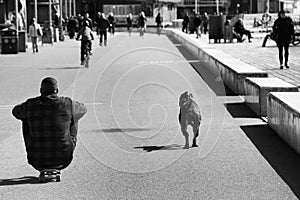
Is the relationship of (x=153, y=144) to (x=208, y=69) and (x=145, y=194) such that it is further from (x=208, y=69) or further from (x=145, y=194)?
(x=208, y=69)

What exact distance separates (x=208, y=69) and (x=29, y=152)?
17524 mm

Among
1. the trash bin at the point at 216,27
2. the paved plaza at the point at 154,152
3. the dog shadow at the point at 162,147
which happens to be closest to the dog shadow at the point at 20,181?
the paved plaza at the point at 154,152

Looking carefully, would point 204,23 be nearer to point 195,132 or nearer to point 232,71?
point 232,71

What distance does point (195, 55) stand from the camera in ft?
108

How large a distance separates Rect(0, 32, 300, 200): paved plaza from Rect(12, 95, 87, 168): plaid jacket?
1.09 ft

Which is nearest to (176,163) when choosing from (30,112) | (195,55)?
(30,112)

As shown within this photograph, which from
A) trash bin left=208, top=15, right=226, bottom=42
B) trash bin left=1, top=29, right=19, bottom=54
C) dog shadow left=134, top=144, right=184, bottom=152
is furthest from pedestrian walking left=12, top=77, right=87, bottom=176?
trash bin left=208, top=15, right=226, bottom=42

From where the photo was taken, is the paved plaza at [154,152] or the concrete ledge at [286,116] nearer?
the paved plaza at [154,152]

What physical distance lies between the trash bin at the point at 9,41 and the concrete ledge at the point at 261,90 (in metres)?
22.7

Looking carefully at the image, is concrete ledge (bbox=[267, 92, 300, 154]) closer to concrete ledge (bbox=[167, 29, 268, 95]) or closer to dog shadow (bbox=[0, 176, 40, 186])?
dog shadow (bbox=[0, 176, 40, 186])

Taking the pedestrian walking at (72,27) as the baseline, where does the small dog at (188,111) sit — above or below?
below

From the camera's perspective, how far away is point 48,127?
873 cm

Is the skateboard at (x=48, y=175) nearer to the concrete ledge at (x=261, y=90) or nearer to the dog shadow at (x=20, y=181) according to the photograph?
the dog shadow at (x=20, y=181)

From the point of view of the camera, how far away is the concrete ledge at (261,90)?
46.4 feet
